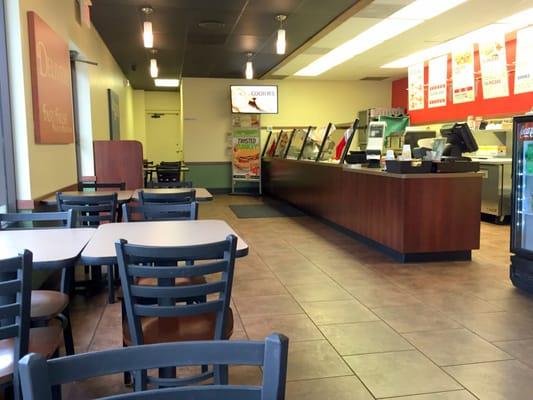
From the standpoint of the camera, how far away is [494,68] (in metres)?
7.28

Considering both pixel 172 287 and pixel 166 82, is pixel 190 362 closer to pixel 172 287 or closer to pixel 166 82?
pixel 172 287

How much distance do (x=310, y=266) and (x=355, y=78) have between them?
795cm

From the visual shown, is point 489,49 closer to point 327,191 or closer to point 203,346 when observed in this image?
point 327,191

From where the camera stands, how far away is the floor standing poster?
11.5 metres

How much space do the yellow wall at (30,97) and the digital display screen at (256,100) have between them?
418 cm

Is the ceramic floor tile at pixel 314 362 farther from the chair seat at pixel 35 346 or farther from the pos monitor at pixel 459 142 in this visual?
the pos monitor at pixel 459 142

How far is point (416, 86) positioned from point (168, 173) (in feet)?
16.6

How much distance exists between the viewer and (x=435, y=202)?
4969 millimetres

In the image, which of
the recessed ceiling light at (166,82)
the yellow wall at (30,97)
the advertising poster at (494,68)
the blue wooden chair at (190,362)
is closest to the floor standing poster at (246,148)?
the recessed ceiling light at (166,82)

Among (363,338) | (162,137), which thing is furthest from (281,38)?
(162,137)

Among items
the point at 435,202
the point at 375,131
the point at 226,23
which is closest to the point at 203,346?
the point at 435,202

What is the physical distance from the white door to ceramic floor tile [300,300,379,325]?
11.8 metres

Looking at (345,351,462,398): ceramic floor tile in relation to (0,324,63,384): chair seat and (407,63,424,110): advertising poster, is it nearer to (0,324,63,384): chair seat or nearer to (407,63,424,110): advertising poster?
(0,324,63,384): chair seat

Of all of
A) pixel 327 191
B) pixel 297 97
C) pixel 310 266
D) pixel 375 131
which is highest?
pixel 297 97
